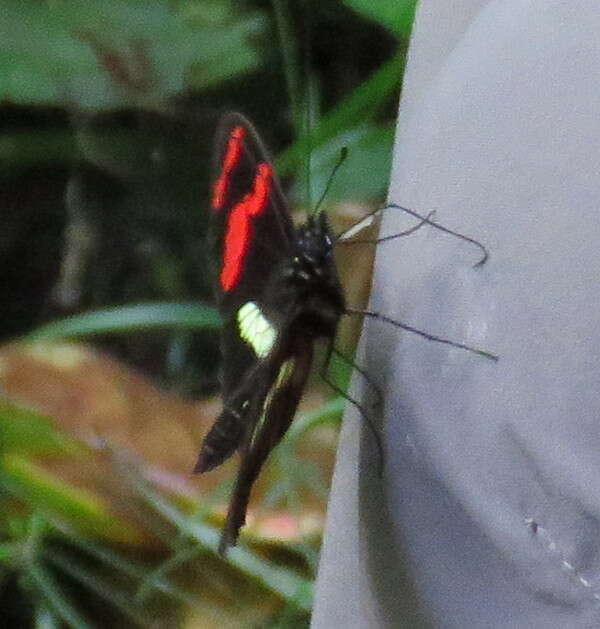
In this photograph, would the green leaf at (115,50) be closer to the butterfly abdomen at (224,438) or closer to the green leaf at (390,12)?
the green leaf at (390,12)

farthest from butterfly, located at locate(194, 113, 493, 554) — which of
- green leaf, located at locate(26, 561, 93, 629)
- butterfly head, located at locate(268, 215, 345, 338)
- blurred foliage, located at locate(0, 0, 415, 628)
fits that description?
green leaf, located at locate(26, 561, 93, 629)

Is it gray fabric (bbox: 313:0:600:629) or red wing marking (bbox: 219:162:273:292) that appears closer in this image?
gray fabric (bbox: 313:0:600:629)

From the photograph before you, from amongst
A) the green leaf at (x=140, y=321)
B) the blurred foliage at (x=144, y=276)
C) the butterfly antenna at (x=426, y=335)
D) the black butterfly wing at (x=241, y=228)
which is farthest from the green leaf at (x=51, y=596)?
the butterfly antenna at (x=426, y=335)

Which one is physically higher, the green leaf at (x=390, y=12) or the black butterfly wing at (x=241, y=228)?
the green leaf at (x=390, y=12)

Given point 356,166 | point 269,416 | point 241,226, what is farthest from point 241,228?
point 356,166

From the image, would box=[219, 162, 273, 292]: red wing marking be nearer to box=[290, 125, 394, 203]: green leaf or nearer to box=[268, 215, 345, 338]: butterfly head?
box=[268, 215, 345, 338]: butterfly head

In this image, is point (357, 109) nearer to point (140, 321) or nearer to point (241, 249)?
point (140, 321)
